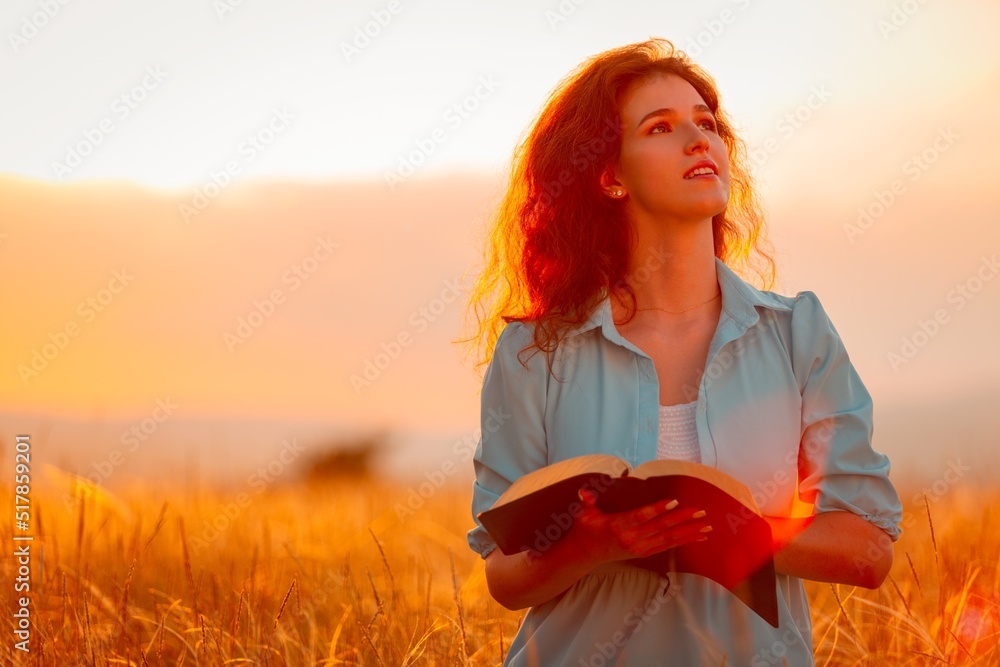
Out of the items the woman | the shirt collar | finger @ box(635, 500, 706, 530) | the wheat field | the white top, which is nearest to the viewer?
finger @ box(635, 500, 706, 530)

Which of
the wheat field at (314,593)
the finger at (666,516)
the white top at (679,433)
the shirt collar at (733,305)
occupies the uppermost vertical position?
the shirt collar at (733,305)

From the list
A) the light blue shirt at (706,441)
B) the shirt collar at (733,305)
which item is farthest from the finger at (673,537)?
the shirt collar at (733,305)

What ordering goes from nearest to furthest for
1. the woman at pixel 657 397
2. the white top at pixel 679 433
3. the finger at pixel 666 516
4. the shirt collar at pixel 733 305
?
1. the finger at pixel 666 516
2. the woman at pixel 657 397
3. the white top at pixel 679 433
4. the shirt collar at pixel 733 305

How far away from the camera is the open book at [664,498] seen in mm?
2055

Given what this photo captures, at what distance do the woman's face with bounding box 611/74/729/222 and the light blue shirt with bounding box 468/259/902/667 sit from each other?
11.2 inches

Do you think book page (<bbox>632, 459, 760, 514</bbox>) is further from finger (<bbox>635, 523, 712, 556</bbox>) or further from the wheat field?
the wheat field

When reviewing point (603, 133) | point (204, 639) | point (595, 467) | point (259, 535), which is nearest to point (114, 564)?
point (259, 535)

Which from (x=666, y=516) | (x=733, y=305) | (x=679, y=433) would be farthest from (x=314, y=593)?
(x=666, y=516)

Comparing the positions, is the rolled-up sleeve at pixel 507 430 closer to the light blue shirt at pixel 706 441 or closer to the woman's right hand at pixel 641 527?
the light blue shirt at pixel 706 441

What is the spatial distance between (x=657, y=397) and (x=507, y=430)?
44cm

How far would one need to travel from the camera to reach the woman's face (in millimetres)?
2988

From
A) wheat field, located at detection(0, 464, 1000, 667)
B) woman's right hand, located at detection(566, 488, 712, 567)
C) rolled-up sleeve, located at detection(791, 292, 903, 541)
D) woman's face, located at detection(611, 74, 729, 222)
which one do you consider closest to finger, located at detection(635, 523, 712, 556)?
woman's right hand, located at detection(566, 488, 712, 567)

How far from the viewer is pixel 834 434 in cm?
277

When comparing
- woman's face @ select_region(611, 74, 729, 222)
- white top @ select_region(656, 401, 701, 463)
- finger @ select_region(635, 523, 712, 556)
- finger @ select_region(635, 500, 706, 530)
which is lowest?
finger @ select_region(635, 523, 712, 556)
